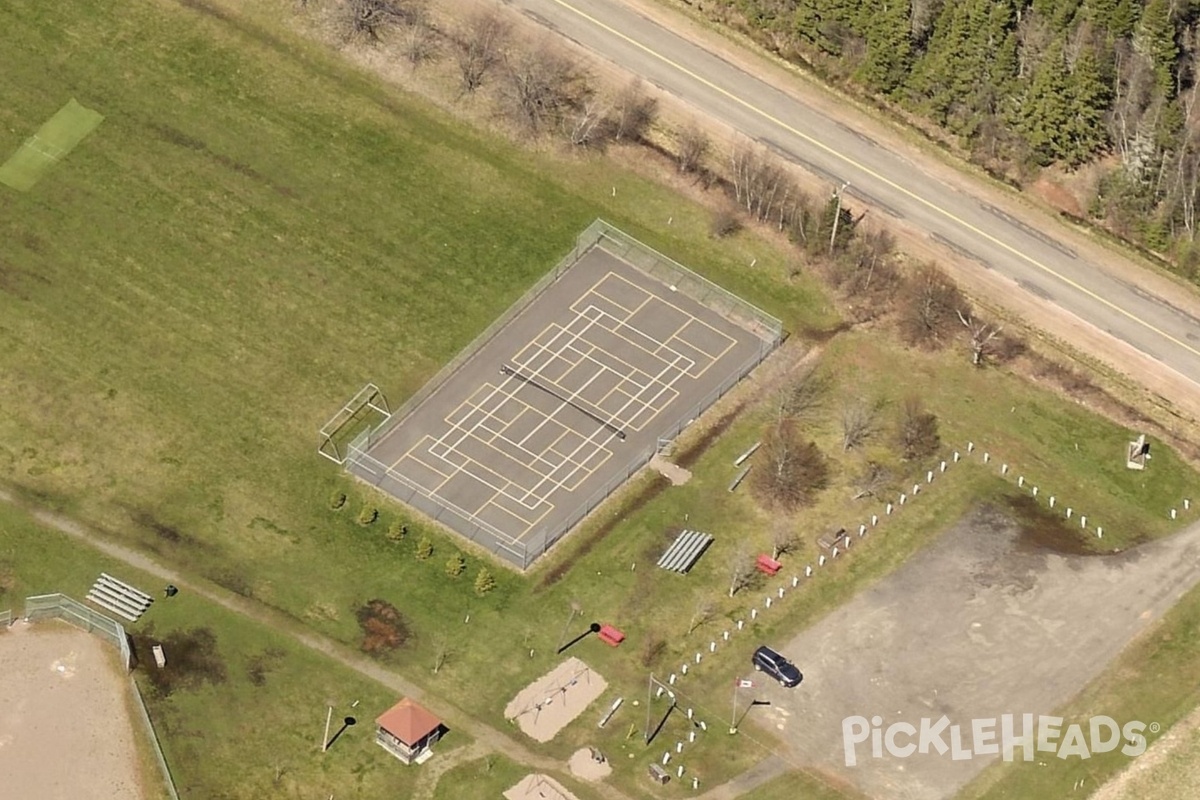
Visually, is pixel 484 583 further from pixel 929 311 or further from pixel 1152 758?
pixel 1152 758

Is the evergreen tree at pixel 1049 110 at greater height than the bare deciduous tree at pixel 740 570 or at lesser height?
greater

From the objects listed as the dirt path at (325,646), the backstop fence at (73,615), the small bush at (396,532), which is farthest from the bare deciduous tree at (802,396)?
the backstop fence at (73,615)

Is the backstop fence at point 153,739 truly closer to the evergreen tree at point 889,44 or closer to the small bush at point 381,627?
the small bush at point 381,627

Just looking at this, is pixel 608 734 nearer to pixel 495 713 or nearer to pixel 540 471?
pixel 495 713

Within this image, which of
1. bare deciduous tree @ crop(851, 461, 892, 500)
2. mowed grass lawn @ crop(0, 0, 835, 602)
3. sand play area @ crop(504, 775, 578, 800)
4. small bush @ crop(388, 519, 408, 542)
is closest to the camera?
sand play area @ crop(504, 775, 578, 800)

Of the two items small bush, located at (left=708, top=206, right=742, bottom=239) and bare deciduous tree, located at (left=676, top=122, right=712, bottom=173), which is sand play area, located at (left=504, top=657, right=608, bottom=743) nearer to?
small bush, located at (left=708, top=206, right=742, bottom=239)

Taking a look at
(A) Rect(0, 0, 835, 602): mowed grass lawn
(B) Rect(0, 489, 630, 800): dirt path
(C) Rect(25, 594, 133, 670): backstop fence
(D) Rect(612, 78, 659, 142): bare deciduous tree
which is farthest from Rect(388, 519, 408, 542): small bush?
(D) Rect(612, 78, 659, 142): bare deciduous tree
